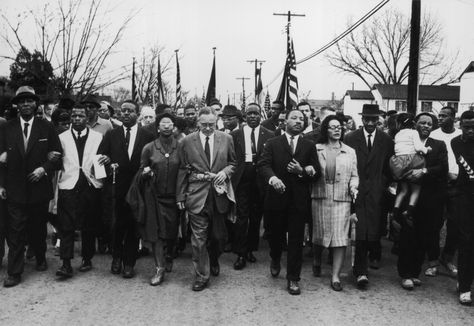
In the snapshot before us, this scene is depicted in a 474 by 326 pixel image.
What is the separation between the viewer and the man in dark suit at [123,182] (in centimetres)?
620

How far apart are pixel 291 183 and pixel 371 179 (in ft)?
3.39

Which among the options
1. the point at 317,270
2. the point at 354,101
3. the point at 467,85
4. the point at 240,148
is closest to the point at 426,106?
the point at 467,85

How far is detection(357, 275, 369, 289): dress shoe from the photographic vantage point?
581 cm

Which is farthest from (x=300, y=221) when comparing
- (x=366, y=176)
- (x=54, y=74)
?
(x=54, y=74)

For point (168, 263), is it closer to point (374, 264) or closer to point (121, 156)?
point (121, 156)

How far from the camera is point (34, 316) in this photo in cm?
479

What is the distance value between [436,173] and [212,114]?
275 centimetres

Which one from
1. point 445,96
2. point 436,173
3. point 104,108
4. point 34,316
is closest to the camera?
point 34,316

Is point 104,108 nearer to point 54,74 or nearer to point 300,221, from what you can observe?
point 54,74

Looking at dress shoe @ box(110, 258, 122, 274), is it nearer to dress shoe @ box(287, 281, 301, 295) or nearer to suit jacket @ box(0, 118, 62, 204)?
suit jacket @ box(0, 118, 62, 204)

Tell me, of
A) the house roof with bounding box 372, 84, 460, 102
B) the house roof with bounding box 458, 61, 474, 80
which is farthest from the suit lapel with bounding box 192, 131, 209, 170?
the house roof with bounding box 458, 61, 474, 80

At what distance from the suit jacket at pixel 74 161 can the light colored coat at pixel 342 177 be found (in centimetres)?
283

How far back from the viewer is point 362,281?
5.82m

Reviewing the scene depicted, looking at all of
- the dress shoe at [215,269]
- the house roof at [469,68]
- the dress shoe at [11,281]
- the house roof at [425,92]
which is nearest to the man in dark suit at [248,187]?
the dress shoe at [215,269]
